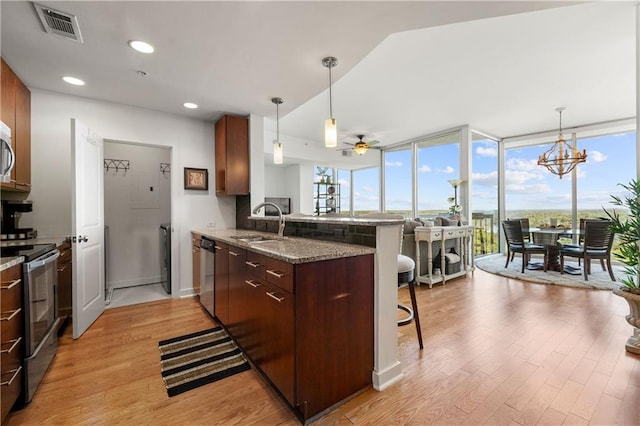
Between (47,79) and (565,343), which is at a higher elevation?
(47,79)

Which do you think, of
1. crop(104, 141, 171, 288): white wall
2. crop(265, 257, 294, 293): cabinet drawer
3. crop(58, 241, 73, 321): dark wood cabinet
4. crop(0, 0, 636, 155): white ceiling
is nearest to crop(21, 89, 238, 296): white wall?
crop(0, 0, 636, 155): white ceiling

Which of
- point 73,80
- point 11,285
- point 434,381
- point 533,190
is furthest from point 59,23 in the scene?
point 533,190

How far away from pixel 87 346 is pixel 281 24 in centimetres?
307

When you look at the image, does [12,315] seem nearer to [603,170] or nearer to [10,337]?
[10,337]

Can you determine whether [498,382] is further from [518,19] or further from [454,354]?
[518,19]

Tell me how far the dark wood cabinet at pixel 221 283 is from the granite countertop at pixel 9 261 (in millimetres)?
1244

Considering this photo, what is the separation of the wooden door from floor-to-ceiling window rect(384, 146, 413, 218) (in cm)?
606

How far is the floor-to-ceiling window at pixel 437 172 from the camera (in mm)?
5930

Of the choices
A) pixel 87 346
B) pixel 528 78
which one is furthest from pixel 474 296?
pixel 87 346

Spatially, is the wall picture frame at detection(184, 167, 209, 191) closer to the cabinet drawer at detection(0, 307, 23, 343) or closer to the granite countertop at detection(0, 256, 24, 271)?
the granite countertop at detection(0, 256, 24, 271)

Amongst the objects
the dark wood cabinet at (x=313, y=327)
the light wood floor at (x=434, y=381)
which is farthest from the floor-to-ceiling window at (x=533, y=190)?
the dark wood cabinet at (x=313, y=327)

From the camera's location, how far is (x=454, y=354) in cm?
217

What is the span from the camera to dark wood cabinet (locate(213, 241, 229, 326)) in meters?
2.44

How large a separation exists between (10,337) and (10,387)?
0.26m
